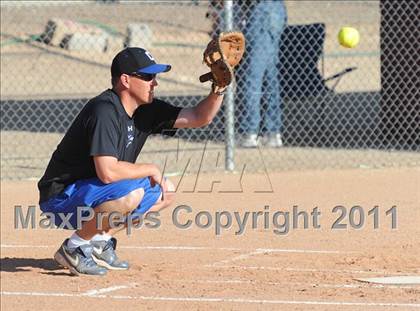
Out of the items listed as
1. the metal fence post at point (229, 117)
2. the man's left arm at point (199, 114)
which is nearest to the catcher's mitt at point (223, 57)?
the man's left arm at point (199, 114)

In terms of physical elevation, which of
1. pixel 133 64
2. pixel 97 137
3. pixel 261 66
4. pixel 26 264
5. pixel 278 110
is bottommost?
pixel 26 264

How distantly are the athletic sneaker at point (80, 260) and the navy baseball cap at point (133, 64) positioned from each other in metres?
1.14

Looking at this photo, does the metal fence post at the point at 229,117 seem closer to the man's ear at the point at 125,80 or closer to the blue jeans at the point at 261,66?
the blue jeans at the point at 261,66

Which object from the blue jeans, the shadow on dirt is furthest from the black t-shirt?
the blue jeans

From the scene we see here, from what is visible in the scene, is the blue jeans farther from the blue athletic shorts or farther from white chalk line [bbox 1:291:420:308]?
white chalk line [bbox 1:291:420:308]

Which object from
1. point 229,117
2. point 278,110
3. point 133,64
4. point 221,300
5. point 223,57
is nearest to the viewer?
point 221,300

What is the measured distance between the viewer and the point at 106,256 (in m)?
6.88

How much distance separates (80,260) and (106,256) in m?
0.21

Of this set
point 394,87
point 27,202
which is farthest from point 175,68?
point 27,202

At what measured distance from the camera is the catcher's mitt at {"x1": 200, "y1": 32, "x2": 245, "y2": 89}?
667 centimetres

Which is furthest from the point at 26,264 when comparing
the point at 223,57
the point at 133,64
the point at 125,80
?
the point at 223,57

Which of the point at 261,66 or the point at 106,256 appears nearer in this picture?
the point at 106,256

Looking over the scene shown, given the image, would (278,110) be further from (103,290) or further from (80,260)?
(103,290)

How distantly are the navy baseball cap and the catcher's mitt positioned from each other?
318mm
